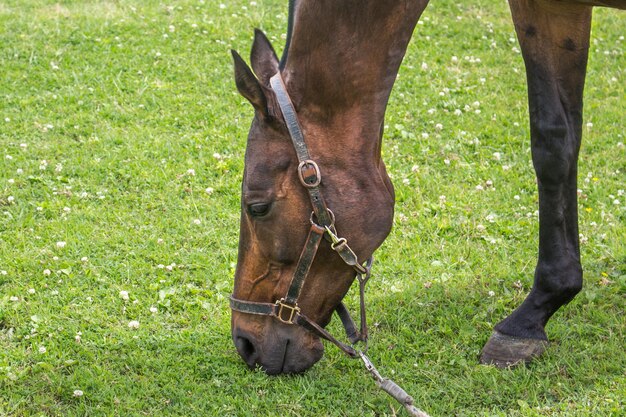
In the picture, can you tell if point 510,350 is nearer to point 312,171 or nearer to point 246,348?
point 246,348

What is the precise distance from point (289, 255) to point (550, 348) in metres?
1.55

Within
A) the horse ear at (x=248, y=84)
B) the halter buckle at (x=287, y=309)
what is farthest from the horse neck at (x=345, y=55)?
the halter buckle at (x=287, y=309)

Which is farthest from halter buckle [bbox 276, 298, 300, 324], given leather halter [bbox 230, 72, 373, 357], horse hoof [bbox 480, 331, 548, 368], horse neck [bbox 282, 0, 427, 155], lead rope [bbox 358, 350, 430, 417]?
horse hoof [bbox 480, 331, 548, 368]

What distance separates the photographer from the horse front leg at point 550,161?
13.9 feet

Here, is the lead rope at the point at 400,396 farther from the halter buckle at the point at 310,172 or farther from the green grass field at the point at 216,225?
the halter buckle at the point at 310,172

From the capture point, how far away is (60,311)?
15.4 ft

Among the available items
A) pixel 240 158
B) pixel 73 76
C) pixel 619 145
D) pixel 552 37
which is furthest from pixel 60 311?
pixel 619 145

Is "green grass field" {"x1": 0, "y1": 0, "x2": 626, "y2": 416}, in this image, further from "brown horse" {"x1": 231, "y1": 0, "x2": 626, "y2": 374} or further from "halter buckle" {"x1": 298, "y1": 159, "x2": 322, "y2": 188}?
"halter buckle" {"x1": 298, "y1": 159, "x2": 322, "y2": 188}

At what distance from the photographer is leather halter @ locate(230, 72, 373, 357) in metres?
3.45

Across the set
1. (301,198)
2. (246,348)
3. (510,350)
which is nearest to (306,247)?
(301,198)

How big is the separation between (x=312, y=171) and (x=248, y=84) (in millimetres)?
432

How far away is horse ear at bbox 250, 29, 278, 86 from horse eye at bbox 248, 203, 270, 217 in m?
0.53

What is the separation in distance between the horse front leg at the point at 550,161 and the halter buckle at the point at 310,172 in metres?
1.45

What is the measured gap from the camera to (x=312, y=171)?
346cm
